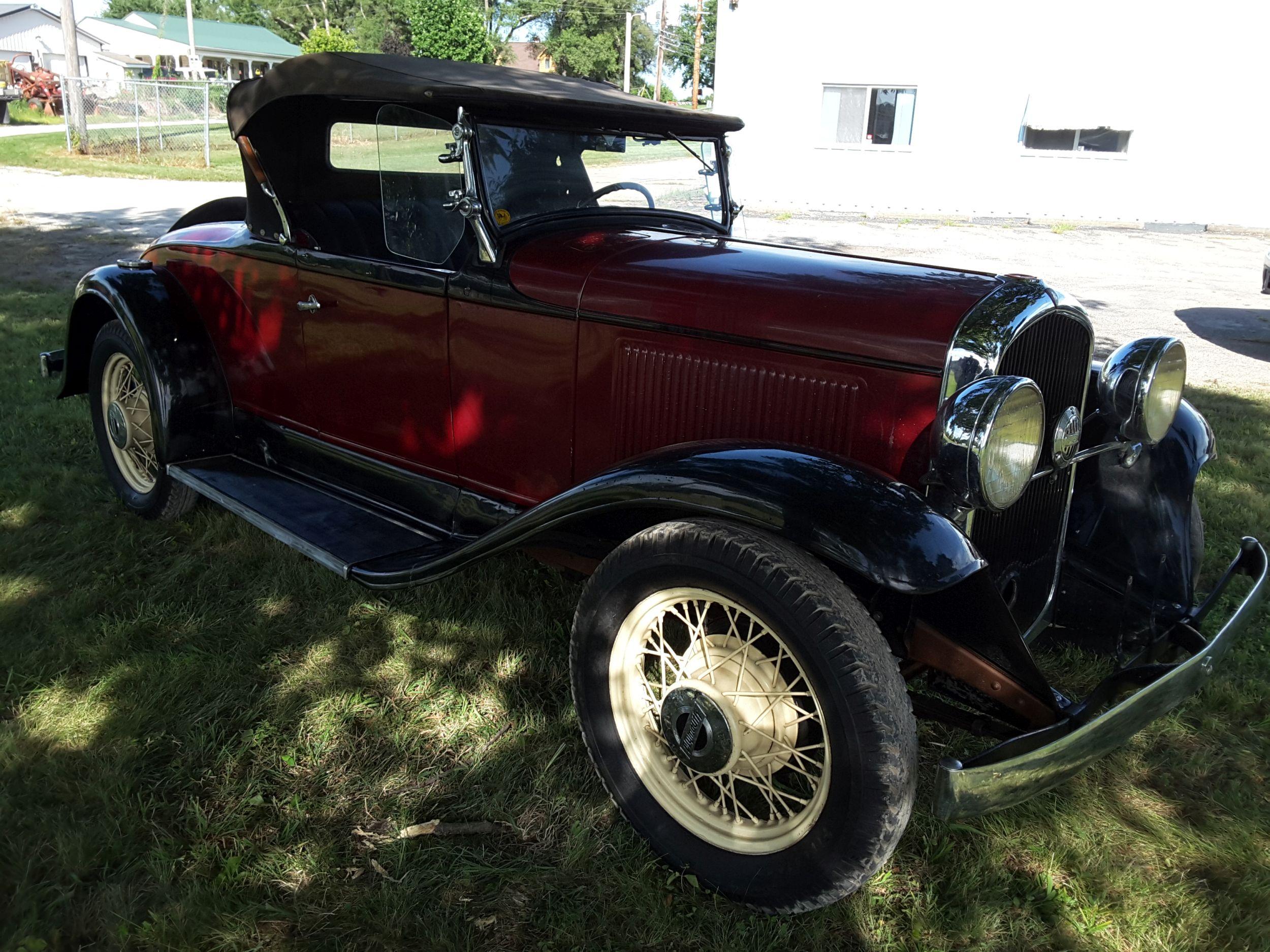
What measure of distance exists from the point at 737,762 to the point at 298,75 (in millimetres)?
2552

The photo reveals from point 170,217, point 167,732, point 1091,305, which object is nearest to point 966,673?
point 167,732

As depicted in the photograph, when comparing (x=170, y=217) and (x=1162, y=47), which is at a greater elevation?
(x=1162, y=47)

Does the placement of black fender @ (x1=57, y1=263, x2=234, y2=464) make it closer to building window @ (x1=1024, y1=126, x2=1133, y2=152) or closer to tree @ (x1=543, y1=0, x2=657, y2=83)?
building window @ (x1=1024, y1=126, x2=1133, y2=152)

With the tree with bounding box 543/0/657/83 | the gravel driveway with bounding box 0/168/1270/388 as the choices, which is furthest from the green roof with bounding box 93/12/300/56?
the gravel driveway with bounding box 0/168/1270/388

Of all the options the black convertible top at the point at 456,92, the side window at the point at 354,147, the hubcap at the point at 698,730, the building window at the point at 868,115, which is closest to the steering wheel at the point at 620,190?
the black convertible top at the point at 456,92

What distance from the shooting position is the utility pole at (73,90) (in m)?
19.5

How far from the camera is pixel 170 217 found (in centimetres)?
1270

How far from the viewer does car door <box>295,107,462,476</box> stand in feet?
10.0

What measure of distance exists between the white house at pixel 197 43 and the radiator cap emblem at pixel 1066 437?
5468 centimetres

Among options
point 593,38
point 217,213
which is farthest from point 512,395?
point 593,38

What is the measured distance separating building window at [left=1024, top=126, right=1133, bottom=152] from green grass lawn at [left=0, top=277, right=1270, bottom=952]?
14379 millimetres

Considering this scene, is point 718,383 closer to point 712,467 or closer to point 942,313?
point 712,467

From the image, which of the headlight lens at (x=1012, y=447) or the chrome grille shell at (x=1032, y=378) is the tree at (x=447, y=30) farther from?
the headlight lens at (x=1012, y=447)

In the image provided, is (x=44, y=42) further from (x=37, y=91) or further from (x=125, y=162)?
(x=125, y=162)
